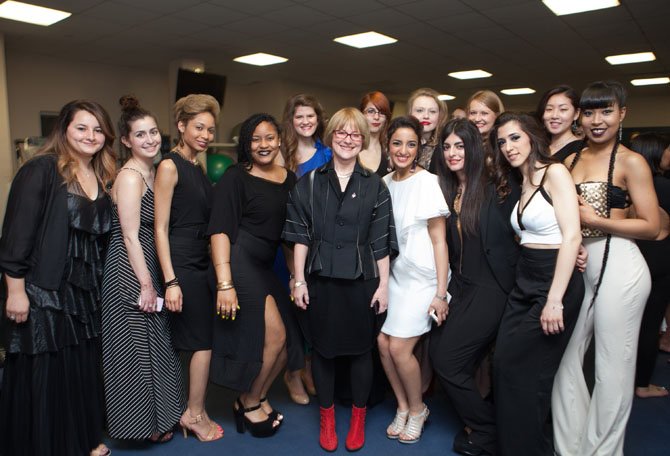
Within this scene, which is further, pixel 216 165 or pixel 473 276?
pixel 216 165

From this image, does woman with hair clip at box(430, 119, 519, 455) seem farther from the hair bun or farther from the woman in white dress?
the hair bun

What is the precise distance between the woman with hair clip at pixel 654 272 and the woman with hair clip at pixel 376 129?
154 cm

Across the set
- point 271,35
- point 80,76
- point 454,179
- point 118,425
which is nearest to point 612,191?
point 454,179

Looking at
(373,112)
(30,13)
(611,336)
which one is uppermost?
(30,13)

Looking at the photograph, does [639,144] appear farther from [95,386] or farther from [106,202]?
[95,386]

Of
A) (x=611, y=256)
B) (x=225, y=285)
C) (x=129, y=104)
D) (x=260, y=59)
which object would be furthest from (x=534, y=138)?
(x=260, y=59)

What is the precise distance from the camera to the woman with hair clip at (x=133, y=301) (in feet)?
7.80

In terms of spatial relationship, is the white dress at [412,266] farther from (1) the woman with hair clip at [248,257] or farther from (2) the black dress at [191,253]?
(2) the black dress at [191,253]

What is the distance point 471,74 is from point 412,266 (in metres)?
8.25

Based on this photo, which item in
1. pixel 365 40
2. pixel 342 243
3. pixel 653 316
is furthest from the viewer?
pixel 365 40

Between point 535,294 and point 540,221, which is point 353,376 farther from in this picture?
point 540,221

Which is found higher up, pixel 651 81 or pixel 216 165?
pixel 651 81

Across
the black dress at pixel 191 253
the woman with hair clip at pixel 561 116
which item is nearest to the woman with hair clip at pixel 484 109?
the woman with hair clip at pixel 561 116

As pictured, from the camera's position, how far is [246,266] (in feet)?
8.23
